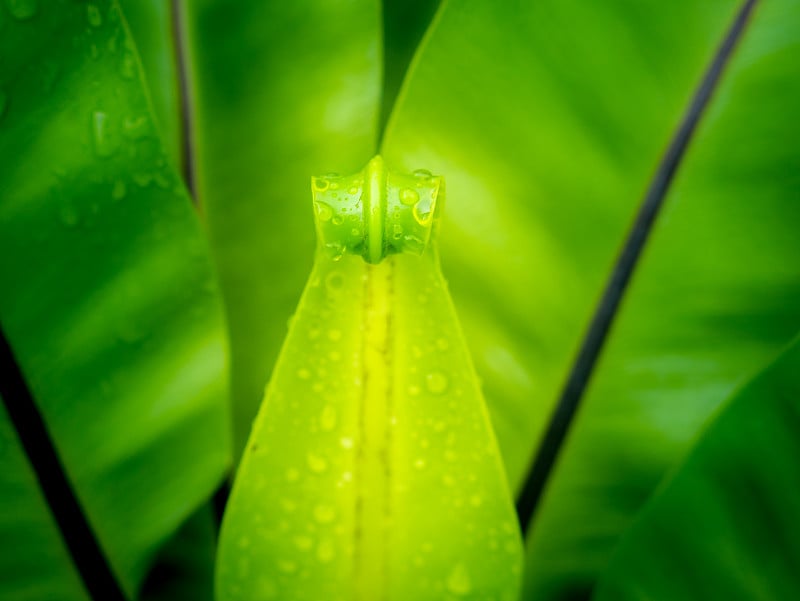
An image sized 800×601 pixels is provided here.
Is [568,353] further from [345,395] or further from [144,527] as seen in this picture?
[144,527]

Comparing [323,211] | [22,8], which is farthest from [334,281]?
[22,8]

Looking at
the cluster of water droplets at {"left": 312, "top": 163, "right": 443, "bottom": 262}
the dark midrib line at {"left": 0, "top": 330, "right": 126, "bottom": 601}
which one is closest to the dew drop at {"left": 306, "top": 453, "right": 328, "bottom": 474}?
the cluster of water droplets at {"left": 312, "top": 163, "right": 443, "bottom": 262}

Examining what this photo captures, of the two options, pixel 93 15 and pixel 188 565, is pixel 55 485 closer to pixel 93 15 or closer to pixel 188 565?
pixel 188 565

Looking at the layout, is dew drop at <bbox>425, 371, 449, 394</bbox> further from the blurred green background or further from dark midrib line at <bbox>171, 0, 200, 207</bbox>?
dark midrib line at <bbox>171, 0, 200, 207</bbox>

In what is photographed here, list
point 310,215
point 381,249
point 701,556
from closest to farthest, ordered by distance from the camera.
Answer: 1. point 381,249
2. point 701,556
3. point 310,215

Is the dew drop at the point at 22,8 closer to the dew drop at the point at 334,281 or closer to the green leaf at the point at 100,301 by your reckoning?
the green leaf at the point at 100,301

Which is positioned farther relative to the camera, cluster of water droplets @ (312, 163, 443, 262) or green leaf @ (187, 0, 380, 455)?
green leaf @ (187, 0, 380, 455)

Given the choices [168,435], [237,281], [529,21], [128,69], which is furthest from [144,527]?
[529,21]
